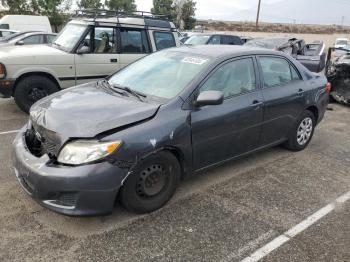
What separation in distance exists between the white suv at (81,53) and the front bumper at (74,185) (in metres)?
3.80

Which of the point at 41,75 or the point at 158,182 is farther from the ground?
the point at 41,75

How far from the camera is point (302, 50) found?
12.3 meters

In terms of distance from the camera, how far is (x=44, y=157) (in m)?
3.15

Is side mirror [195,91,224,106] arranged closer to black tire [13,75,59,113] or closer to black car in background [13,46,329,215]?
black car in background [13,46,329,215]

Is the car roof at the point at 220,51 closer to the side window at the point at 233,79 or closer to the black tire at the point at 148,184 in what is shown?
the side window at the point at 233,79

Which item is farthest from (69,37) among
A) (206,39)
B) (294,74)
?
(206,39)

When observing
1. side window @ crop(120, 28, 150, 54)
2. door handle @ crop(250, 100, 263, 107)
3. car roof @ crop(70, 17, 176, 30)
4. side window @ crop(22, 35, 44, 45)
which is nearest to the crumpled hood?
door handle @ crop(250, 100, 263, 107)

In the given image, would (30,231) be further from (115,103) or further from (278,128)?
(278,128)

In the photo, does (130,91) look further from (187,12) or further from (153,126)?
(187,12)

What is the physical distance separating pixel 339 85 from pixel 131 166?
7.74m

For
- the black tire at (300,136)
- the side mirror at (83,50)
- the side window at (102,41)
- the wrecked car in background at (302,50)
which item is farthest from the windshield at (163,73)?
the wrecked car in background at (302,50)

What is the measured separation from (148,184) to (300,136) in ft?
9.77

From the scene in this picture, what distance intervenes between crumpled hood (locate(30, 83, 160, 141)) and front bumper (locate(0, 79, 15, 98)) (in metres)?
2.92

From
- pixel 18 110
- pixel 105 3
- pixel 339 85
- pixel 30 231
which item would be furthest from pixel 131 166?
pixel 105 3
